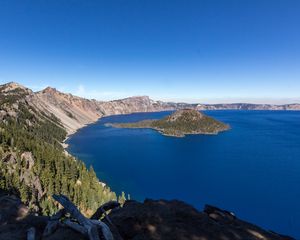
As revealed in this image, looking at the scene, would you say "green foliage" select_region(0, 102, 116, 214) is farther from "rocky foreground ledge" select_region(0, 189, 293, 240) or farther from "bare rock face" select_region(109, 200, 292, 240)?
"bare rock face" select_region(109, 200, 292, 240)

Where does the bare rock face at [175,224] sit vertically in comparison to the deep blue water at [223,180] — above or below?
above


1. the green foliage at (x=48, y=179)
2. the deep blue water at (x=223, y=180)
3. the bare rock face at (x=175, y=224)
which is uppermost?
the bare rock face at (x=175, y=224)

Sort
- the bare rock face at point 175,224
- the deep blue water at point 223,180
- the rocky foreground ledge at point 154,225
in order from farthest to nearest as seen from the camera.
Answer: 1. the deep blue water at point 223,180
2. the bare rock face at point 175,224
3. the rocky foreground ledge at point 154,225

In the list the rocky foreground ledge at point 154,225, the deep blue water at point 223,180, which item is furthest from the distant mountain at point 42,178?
the rocky foreground ledge at point 154,225

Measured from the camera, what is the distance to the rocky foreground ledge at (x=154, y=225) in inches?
521

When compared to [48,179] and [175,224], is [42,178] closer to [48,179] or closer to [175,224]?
[48,179]

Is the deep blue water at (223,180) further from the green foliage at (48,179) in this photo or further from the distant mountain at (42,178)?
the distant mountain at (42,178)

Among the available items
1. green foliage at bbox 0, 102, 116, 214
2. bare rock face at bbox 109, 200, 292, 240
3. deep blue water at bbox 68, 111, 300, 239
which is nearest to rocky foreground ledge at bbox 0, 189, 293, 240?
bare rock face at bbox 109, 200, 292, 240

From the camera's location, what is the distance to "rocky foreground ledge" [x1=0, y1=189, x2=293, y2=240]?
1323 centimetres

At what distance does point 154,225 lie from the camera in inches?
564

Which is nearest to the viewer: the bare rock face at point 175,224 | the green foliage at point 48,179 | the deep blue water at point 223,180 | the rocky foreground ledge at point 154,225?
the rocky foreground ledge at point 154,225

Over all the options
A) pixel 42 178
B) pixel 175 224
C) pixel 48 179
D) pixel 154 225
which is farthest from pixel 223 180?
pixel 154 225

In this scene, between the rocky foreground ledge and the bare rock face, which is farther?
the bare rock face

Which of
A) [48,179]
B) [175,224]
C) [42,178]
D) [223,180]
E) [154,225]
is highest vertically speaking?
[154,225]
